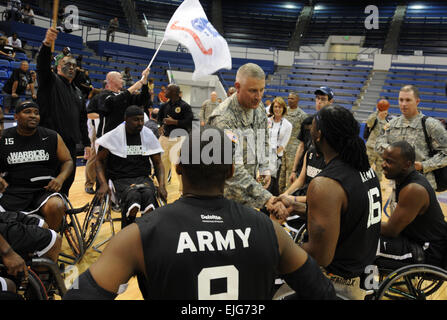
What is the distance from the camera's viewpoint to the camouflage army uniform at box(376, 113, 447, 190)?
309 cm

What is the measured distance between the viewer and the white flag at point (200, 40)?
3.37 m

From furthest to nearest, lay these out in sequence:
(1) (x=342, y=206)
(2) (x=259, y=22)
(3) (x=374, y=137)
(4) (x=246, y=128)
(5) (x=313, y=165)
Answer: (2) (x=259, y=22), (3) (x=374, y=137), (5) (x=313, y=165), (4) (x=246, y=128), (1) (x=342, y=206)

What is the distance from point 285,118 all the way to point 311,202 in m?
3.36

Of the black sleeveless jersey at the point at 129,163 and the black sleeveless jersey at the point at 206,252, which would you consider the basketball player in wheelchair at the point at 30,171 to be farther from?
the black sleeveless jersey at the point at 206,252

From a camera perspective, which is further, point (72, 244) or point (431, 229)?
point (72, 244)

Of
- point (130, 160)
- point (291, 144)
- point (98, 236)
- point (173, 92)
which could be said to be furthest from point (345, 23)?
point (98, 236)

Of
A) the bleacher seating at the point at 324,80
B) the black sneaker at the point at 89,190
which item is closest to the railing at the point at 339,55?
the bleacher seating at the point at 324,80

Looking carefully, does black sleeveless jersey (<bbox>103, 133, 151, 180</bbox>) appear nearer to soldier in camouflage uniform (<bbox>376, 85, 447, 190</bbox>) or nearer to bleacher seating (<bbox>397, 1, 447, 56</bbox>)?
soldier in camouflage uniform (<bbox>376, 85, 447, 190</bbox>)

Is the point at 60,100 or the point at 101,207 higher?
the point at 60,100

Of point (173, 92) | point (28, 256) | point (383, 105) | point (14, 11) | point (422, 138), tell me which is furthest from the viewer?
point (14, 11)

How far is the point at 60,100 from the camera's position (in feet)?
11.0

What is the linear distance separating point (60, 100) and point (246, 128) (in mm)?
1846

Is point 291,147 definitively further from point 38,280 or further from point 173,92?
point 38,280
